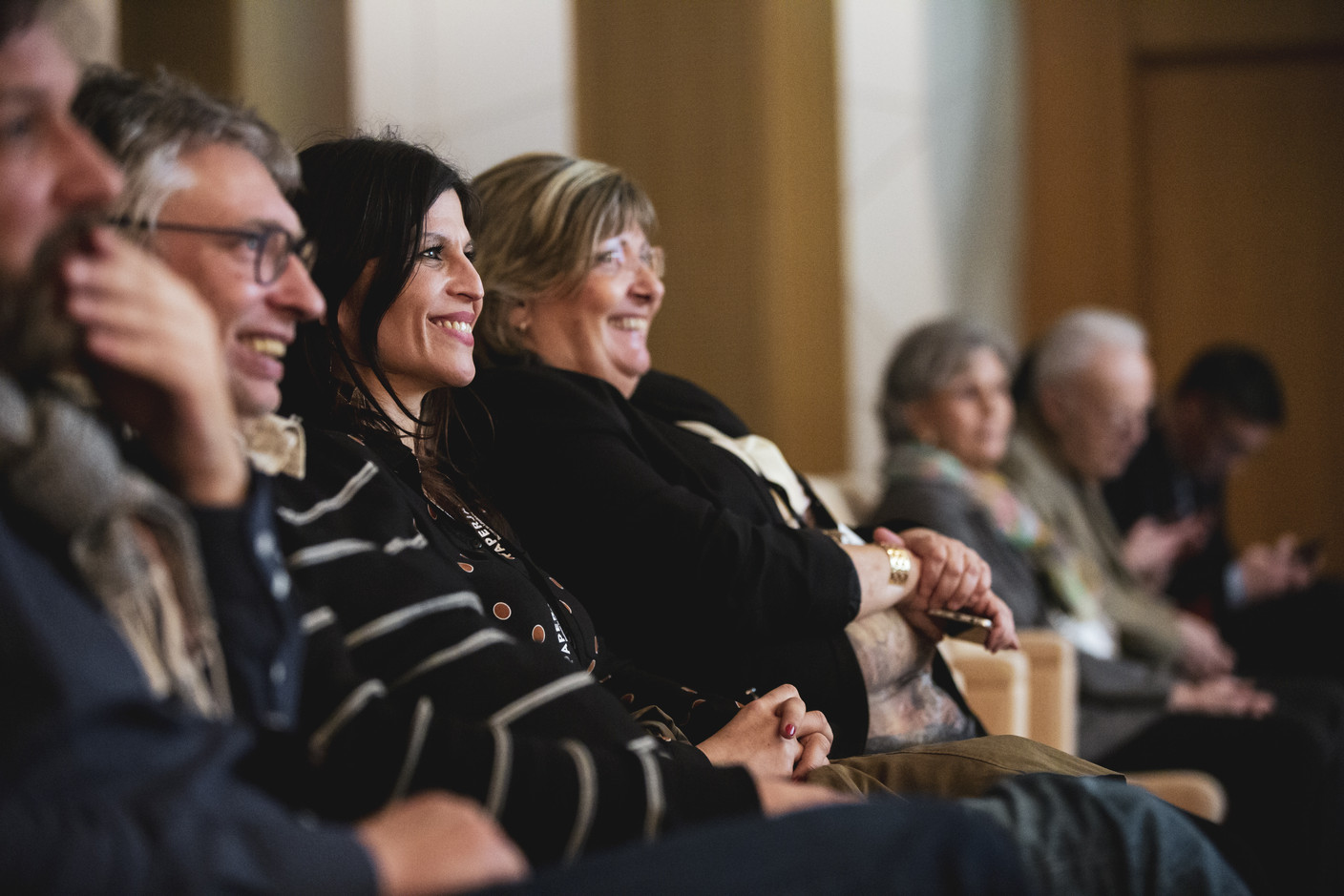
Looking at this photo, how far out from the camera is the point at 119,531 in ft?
2.78

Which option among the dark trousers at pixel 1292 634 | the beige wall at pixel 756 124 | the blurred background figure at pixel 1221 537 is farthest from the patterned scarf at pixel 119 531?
the dark trousers at pixel 1292 634

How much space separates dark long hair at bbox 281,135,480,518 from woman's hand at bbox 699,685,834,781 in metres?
0.46

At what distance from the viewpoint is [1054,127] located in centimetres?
531

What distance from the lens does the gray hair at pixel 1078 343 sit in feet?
11.5

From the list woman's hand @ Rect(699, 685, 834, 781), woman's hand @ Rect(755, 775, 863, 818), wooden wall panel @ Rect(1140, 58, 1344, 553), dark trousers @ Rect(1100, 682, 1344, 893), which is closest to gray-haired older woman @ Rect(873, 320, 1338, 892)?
dark trousers @ Rect(1100, 682, 1344, 893)

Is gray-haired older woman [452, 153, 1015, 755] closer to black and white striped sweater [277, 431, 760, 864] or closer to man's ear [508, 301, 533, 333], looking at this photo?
man's ear [508, 301, 533, 333]

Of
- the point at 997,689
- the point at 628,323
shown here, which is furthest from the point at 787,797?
the point at 997,689

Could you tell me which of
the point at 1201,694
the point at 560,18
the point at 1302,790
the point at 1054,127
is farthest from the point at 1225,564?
the point at 560,18

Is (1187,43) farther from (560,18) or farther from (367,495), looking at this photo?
(367,495)

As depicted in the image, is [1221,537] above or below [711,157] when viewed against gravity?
below

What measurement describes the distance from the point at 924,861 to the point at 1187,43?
516 centimetres

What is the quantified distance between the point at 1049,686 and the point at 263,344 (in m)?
1.82

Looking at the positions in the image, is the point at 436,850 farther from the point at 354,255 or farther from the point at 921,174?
the point at 921,174

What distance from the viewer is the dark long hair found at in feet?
4.80
